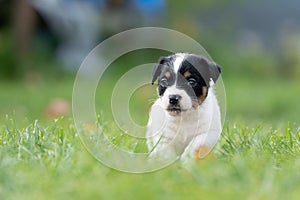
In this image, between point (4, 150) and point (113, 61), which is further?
point (113, 61)

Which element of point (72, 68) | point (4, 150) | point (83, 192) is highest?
point (72, 68)

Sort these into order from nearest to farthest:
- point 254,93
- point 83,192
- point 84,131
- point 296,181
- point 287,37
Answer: point 83,192, point 296,181, point 84,131, point 254,93, point 287,37

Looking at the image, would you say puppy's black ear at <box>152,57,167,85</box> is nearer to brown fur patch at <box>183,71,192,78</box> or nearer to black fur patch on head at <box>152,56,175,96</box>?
black fur patch on head at <box>152,56,175,96</box>

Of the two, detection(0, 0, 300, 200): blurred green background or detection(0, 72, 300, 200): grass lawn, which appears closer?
detection(0, 72, 300, 200): grass lawn

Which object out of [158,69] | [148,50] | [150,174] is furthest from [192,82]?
[148,50]

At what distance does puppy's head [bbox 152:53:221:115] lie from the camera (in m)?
4.71

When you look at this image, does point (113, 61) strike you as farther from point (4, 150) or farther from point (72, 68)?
point (4, 150)

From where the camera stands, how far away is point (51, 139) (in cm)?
443

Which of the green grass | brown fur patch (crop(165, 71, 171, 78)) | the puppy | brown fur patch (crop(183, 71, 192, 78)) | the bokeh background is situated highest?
the bokeh background

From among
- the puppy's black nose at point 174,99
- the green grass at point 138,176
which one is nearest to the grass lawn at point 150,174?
the green grass at point 138,176

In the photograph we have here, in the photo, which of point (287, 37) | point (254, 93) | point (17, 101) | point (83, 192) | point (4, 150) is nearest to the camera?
point (83, 192)

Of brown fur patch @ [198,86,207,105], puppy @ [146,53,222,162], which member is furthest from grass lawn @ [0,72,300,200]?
brown fur patch @ [198,86,207,105]

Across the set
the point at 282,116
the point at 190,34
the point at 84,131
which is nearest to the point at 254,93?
the point at 282,116

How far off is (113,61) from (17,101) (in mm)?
5561
